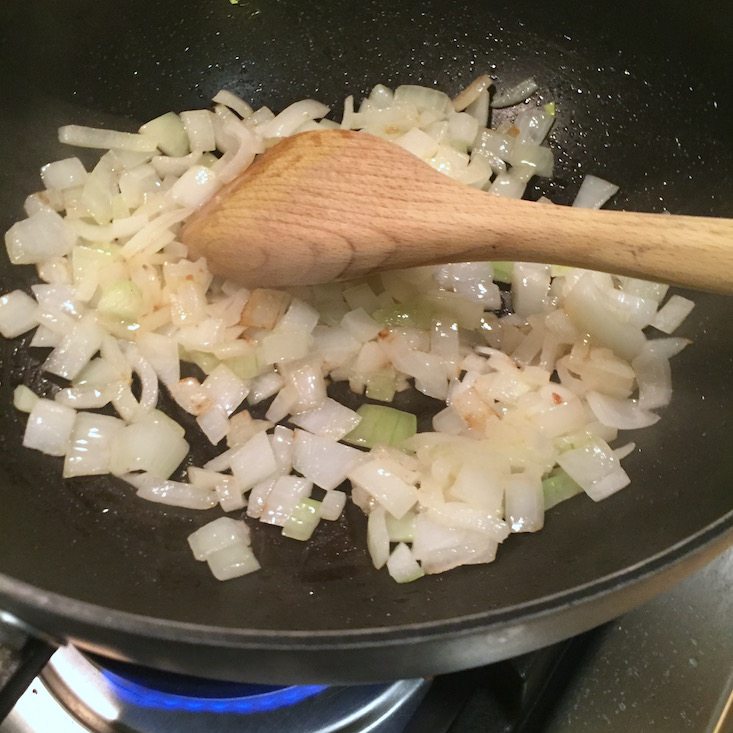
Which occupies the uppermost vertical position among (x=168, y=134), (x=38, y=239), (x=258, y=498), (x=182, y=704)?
(x=168, y=134)

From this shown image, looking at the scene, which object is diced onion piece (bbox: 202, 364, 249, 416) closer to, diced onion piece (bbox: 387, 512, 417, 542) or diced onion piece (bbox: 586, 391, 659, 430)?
diced onion piece (bbox: 387, 512, 417, 542)

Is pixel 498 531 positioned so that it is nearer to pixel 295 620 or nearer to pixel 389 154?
pixel 295 620

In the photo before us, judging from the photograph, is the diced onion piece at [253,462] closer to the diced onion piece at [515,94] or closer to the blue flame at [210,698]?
the blue flame at [210,698]

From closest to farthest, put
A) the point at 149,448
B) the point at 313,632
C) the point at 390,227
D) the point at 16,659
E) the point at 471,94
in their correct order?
the point at 313,632 → the point at 16,659 → the point at 390,227 → the point at 149,448 → the point at 471,94

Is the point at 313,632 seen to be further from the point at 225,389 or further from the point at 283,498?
the point at 225,389

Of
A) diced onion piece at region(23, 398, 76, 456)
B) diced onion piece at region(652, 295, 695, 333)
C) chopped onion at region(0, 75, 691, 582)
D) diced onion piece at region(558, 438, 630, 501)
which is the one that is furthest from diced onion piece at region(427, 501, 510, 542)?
diced onion piece at region(23, 398, 76, 456)

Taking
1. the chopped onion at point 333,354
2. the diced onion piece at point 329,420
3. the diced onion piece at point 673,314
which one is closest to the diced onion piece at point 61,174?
the chopped onion at point 333,354

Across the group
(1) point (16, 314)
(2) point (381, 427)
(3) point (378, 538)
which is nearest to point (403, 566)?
(3) point (378, 538)

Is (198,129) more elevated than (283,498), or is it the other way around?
(198,129)
